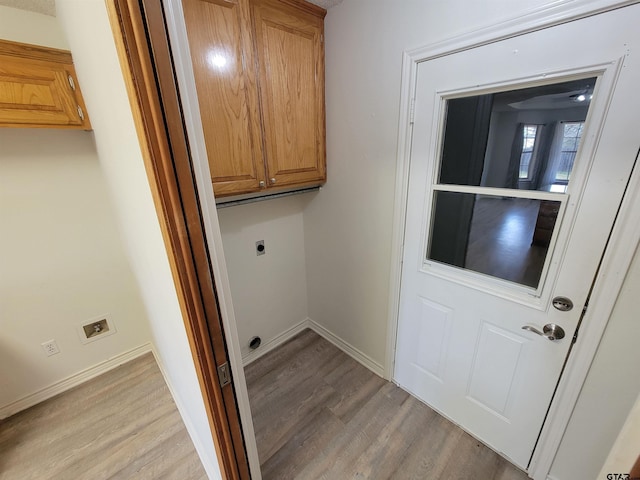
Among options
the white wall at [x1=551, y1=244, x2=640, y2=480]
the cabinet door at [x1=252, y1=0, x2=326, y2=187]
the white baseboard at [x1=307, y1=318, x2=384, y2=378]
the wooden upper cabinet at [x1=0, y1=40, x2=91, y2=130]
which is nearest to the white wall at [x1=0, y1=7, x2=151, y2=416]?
the wooden upper cabinet at [x1=0, y1=40, x2=91, y2=130]

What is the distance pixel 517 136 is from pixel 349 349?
68.9 inches

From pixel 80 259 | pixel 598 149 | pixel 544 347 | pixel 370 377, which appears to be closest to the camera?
pixel 598 149

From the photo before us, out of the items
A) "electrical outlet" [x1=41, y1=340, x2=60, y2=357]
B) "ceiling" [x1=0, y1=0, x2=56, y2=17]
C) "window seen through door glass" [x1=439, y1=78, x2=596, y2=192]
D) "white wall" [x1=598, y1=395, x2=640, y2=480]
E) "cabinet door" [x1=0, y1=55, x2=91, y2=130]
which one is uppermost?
"ceiling" [x1=0, y1=0, x2=56, y2=17]

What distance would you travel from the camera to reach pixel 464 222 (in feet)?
4.26

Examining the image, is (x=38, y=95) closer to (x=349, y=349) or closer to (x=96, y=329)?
(x=96, y=329)

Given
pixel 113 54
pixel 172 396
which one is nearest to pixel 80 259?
pixel 172 396

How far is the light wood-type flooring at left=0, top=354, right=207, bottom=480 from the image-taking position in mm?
1360

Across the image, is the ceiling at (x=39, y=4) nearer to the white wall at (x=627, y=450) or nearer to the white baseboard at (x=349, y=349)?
the white wall at (x=627, y=450)

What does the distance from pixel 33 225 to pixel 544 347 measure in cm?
278

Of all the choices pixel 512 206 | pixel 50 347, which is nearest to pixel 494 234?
pixel 512 206

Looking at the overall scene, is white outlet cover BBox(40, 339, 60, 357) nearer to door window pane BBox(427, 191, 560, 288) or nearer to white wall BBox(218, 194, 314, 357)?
white wall BBox(218, 194, 314, 357)

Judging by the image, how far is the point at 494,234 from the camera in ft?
3.98

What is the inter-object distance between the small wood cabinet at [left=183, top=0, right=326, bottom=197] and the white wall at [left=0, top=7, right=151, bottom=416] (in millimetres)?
1008

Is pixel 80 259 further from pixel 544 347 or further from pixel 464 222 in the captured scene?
pixel 544 347
